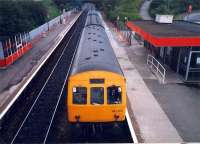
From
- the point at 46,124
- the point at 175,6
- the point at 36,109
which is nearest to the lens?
the point at 46,124

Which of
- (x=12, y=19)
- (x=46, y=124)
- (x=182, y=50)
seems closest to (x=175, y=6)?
A: (x=12, y=19)

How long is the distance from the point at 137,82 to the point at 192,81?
140 inches

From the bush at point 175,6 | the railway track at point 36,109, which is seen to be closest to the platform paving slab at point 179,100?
the railway track at point 36,109

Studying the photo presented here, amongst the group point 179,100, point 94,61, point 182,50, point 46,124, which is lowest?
point 46,124

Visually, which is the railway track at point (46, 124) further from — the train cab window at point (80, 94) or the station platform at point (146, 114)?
the train cab window at point (80, 94)

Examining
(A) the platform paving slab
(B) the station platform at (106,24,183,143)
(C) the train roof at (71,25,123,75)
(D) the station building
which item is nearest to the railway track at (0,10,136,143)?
(B) the station platform at (106,24,183,143)

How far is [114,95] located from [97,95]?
0.67m

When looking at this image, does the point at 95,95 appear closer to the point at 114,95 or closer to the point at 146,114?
the point at 114,95

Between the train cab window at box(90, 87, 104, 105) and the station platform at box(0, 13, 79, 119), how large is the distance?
4751 mm

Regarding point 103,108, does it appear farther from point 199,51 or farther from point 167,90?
point 199,51

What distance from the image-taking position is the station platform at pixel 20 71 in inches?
590

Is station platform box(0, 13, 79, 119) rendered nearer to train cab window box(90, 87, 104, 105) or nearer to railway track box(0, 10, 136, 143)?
railway track box(0, 10, 136, 143)

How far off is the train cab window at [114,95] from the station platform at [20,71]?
533 cm

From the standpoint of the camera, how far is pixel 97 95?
10.6 m
